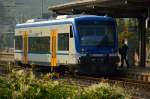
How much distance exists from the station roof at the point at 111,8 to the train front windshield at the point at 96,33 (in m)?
1.82

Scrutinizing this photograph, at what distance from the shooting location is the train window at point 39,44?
28.9m

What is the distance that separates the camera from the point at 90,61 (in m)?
25.7

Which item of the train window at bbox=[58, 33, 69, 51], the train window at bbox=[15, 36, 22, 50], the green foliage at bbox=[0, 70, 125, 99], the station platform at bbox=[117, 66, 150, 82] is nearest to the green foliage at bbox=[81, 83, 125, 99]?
the green foliage at bbox=[0, 70, 125, 99]

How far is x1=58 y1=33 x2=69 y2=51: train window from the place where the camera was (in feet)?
86.6

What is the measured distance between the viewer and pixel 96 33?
1030 inches

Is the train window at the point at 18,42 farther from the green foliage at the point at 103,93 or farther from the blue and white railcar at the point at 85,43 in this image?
the green foliage at the point at 103,93

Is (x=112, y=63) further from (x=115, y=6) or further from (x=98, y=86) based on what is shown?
(x=98, y=86)

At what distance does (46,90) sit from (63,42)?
15977 millimetres

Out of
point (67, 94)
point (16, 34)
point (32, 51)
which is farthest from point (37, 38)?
point (67, 94)

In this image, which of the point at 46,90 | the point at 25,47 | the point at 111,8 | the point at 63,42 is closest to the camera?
the point at 46,90

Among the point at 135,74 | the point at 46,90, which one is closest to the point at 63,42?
the point at 135,74

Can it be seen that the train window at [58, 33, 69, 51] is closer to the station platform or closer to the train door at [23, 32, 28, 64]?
the station platform

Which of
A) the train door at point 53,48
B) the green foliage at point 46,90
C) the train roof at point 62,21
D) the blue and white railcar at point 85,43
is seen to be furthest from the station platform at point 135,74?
the green foliage at point 46,90

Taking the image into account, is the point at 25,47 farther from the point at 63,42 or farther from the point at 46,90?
the point at 46,90
